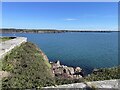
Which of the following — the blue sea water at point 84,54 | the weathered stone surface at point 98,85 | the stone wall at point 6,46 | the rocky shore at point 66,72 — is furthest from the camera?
the blue sea water at point 84,54

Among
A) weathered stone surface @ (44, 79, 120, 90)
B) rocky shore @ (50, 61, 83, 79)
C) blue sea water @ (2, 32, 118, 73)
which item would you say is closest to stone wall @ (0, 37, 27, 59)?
rocky shore @ (50, 61, 83, 79)

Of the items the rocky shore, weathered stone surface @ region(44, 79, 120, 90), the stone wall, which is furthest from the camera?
the rocky shore

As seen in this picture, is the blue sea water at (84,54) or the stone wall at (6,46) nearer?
the stone wall at (6,46)

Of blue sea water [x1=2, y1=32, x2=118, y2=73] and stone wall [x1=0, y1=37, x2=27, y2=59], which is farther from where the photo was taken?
blue sea water [x1=2, y1=32, x2=118, y2=73]

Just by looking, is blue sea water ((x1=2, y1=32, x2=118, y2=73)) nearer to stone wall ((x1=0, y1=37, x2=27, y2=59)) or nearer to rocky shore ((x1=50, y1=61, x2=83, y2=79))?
rocky shore ((x1=50, y1=61, x2=83, y2=79))

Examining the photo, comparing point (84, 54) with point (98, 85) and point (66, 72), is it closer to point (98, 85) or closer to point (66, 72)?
point (66, 72)

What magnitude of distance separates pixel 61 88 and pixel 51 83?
0.67 meters

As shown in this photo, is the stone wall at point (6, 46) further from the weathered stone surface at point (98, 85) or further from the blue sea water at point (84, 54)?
the blue sea water at point (84, 54)

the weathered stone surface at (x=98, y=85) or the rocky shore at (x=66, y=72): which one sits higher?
the weathered stone surface at (x=98, y=85)

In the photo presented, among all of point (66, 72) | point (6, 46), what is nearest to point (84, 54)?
point (66, 72)

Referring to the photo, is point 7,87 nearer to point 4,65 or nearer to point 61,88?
point 61,88

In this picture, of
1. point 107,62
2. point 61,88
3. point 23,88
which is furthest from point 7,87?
point 107,62

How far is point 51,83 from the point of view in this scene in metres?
9.61

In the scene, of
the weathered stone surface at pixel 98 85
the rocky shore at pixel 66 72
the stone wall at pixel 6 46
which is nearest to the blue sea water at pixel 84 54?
the rocky shore at pixel 66 72
